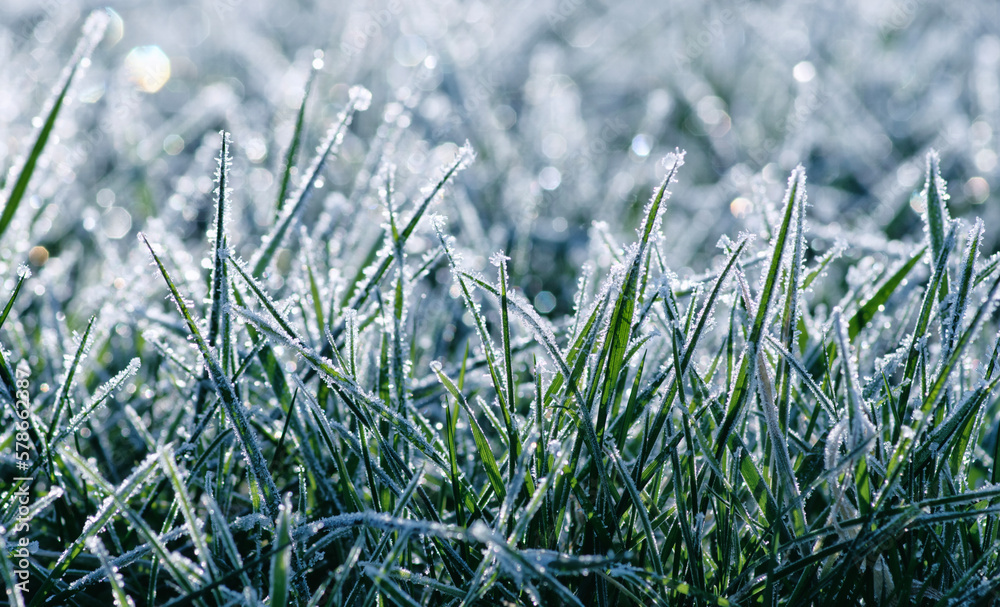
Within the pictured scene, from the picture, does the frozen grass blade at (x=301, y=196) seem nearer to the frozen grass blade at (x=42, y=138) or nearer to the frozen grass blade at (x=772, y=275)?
the frozen grass blade at (x=42, y=138)

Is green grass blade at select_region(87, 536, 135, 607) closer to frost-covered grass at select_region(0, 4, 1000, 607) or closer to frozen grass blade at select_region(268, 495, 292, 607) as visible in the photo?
frost-covered grass at select_region(0, 4, 1000, 607)

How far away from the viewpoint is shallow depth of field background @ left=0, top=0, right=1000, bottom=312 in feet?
5.40

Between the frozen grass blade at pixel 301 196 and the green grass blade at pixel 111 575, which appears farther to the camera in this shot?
the frozen grass blade at pixel 301 196

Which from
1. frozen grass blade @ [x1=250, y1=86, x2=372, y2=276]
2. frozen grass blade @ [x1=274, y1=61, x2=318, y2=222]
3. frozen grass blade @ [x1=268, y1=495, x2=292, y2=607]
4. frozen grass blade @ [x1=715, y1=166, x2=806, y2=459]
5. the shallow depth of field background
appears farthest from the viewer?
the shallow depth of field background

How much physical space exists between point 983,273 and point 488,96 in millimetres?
1569

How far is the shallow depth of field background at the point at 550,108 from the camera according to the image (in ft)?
5.40

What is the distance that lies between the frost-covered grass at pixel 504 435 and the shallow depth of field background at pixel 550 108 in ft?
0.79

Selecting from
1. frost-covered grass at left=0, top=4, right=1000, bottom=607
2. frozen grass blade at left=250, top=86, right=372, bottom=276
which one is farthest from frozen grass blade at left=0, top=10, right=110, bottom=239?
frozen grass blade at left=250, top=86, right=372, bottom=276

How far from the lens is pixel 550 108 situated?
2.09 metres

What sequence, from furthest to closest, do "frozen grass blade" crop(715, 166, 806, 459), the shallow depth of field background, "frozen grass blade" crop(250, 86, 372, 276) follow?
1. the shallow depth of field background
2. "frozen grass blade" crop(250, 86, 372, 276)
3. "frozen grass blade" crop(715, 166, 806, 459)

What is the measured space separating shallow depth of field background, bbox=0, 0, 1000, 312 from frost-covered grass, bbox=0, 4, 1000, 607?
241 millimetres

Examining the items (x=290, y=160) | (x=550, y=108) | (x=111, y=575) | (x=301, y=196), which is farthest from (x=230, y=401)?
(x=550, y=108)

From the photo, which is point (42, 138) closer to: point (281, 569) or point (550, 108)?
point (281, 569)

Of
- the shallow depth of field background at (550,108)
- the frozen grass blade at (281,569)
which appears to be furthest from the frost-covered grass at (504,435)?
the shallow depth of field background at (550,108)
